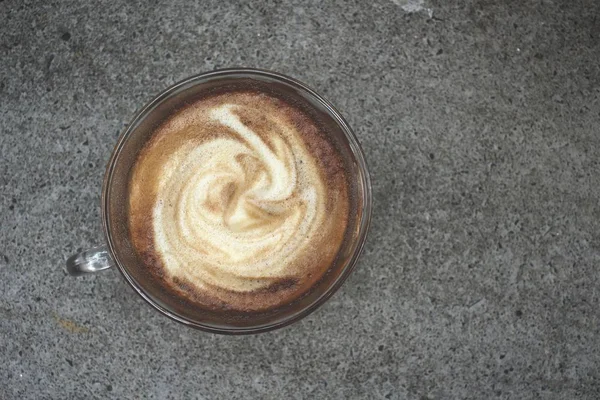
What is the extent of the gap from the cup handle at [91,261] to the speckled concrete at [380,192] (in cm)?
17

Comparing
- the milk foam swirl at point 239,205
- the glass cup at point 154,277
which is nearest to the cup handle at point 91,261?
the glass cup at point 154,277

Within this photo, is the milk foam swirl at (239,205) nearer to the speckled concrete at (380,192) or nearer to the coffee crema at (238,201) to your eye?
the coffee crema at (238,201)

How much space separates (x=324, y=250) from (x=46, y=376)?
2.68ft

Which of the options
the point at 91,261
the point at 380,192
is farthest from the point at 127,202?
the point at 380,192

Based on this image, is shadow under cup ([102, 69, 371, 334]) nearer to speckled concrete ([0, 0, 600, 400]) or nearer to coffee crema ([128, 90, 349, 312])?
coffee crema ([128, 90, 349, 312])

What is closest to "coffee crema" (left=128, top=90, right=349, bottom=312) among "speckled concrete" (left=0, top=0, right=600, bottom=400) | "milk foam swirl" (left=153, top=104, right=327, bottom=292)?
"milk foam swirl" (left=153, top=104, right=327, bottom=292)

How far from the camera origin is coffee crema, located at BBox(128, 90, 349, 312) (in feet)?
4.13

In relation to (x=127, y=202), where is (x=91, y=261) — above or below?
below

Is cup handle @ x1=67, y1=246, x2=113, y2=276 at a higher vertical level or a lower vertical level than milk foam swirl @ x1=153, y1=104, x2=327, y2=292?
lower

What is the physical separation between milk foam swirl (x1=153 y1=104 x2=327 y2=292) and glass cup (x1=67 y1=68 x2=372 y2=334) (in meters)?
0.07

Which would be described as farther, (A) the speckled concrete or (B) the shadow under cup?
(A) the speckled concrete

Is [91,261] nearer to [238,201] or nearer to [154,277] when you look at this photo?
[154,277]

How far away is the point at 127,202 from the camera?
1304 mm

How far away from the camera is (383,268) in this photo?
1.51 m
